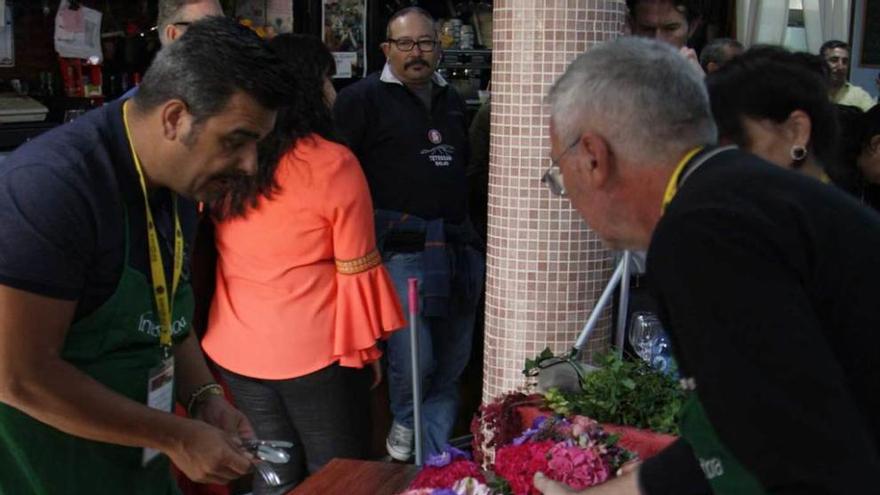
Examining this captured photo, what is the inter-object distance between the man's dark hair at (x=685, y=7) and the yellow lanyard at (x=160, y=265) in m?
2.37

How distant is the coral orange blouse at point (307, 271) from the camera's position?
10.1 feet

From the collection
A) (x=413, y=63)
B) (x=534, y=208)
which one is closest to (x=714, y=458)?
(x=534, y=208)

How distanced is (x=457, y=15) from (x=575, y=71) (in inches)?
214

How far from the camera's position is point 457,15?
6.75 metres

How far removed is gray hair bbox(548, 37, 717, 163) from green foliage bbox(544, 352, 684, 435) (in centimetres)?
136

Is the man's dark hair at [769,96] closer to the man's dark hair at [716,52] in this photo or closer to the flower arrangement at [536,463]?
the flower arrangement at [536,463]

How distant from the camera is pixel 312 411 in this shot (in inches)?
126

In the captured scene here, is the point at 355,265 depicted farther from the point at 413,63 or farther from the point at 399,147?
the point at 413,63

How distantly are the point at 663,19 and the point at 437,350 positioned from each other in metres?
1.71

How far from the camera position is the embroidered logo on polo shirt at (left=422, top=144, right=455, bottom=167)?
4.48 metres

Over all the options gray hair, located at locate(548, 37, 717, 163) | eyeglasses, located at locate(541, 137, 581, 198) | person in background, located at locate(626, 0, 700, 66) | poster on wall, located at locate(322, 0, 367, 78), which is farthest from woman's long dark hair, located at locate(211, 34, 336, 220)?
poster on wall, located at locate(322, 0, 367, 78)

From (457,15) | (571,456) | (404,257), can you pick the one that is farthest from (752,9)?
(571,456)

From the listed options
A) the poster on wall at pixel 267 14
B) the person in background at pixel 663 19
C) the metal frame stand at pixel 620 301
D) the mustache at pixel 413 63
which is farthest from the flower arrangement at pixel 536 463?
the poster on wall at pixel 267 14

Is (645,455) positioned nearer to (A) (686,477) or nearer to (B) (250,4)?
(A) (686,477)
